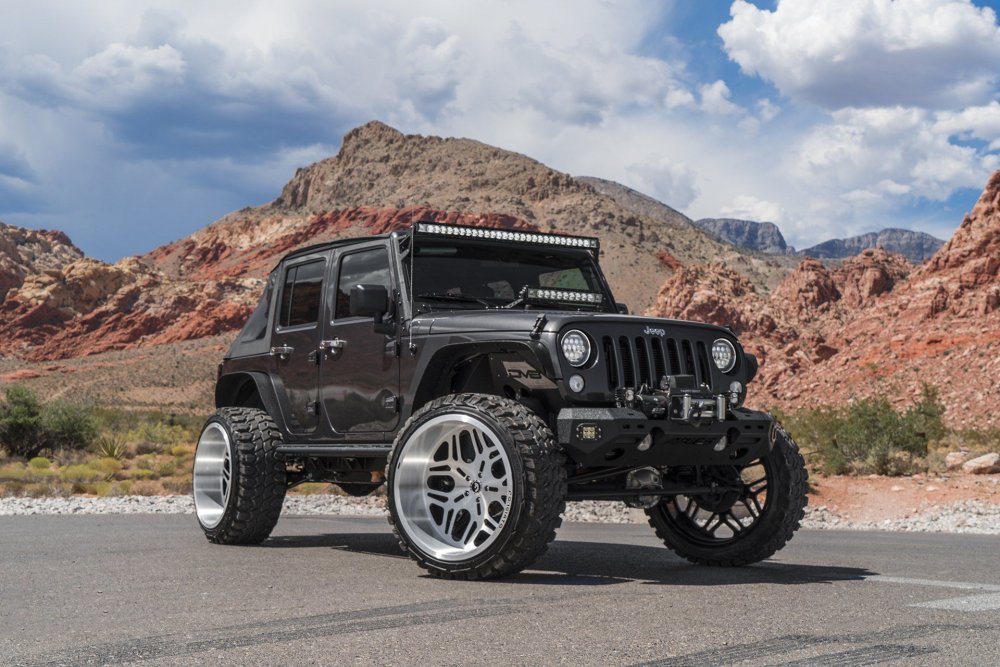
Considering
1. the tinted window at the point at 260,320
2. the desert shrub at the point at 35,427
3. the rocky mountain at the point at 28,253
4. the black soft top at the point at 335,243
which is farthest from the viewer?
the rocky mountain at the point at 28,253

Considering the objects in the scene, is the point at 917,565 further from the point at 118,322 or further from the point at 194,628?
the point at 118,322

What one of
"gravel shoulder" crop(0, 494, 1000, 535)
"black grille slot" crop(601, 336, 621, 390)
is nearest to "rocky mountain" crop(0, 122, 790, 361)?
"gravel shoulder" crop(0, 494, 1000, 535)

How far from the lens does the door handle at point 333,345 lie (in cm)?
857

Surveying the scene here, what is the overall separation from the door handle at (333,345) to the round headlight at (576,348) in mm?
2423

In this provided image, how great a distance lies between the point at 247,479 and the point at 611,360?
12.3ft

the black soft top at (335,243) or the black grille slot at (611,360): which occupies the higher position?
the black soft top at (335,243)

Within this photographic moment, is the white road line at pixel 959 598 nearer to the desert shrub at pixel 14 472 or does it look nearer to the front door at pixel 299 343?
the front door at pixel 299 343

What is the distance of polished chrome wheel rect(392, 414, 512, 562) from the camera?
21.7 feet

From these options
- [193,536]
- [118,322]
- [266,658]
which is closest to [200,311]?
[118,322]

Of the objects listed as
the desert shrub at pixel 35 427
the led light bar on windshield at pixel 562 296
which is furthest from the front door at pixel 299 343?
the desert shrub at pixel 35 427

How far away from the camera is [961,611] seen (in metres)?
5.60

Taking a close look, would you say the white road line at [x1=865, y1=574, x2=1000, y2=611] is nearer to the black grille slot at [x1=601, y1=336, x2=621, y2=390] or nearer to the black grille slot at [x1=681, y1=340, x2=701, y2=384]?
the black grille slot at [x1=681, y1=340, x2=701, y2=384]

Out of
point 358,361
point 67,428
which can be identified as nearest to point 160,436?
point 67,428

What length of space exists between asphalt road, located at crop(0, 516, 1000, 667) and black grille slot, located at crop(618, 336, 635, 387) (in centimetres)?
128
